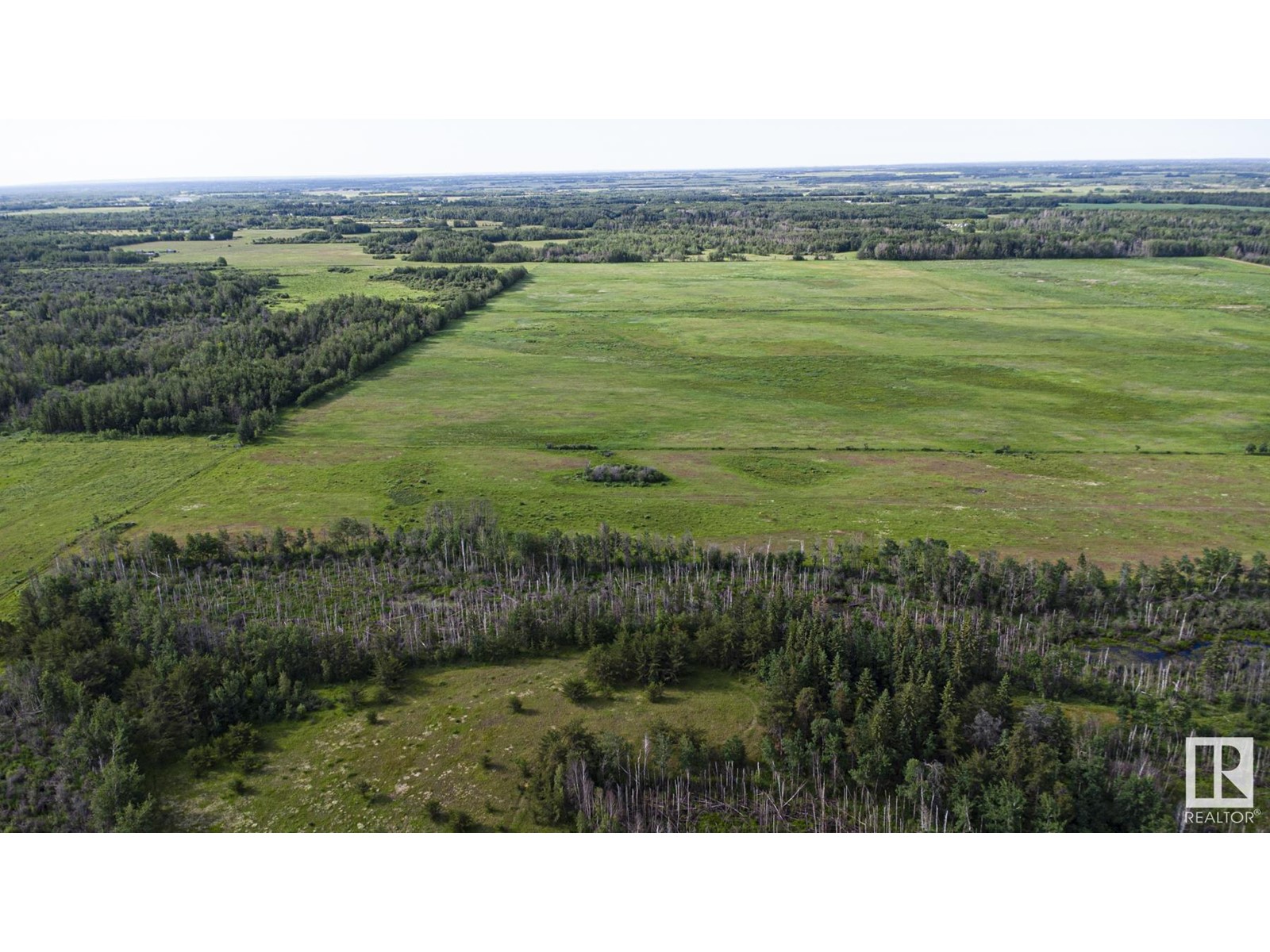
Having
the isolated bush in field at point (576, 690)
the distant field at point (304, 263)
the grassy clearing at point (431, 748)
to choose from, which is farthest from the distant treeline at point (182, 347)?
the isolated bush in field at point (576, 690)

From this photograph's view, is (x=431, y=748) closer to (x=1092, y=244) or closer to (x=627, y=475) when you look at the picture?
(x=627, y=475)

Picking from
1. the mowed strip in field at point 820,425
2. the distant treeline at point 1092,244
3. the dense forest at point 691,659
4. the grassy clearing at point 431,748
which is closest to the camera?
the dense forest at point 691,659

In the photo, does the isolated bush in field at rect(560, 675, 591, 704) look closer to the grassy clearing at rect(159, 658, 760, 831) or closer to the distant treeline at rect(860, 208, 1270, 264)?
the grassy clearing at rect(159, 658, 760, 831)

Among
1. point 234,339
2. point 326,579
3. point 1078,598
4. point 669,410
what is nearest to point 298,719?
point 326,579

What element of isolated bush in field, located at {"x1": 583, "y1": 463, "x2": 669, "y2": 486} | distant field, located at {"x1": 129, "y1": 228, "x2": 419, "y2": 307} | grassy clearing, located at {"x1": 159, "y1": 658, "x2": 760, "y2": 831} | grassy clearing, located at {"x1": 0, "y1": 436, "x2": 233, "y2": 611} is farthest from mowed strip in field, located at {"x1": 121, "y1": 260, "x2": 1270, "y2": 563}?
distant field, located at {"x1": 129, "y1": 228, "x2": 419, "y2": 307}

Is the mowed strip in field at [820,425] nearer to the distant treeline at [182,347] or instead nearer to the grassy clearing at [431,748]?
the distant treeline at [182,347]
